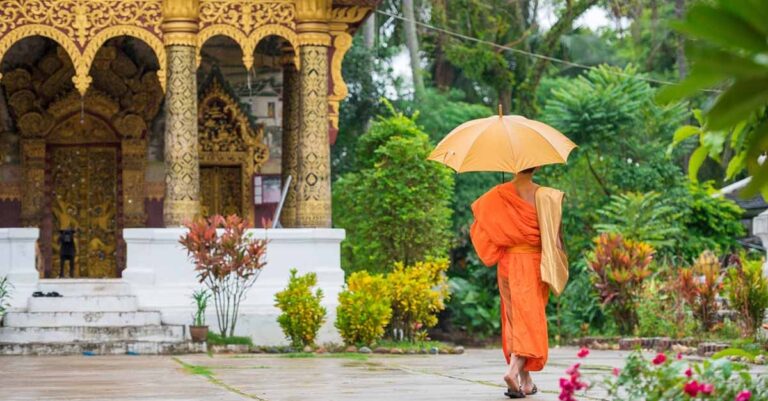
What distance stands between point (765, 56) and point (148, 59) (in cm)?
1947

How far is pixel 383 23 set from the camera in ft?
113

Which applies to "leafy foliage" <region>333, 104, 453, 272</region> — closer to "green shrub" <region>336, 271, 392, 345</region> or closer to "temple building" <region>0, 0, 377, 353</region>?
"temple building" <region>0, 0, 377, 353</region>

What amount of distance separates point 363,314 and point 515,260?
20.4 ft

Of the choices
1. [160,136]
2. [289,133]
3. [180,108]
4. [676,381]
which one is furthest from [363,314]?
[676,381]

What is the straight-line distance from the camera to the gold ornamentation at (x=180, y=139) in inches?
645

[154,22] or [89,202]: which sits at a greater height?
[154,22]

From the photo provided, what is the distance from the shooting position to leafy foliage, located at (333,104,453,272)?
22.4 metres

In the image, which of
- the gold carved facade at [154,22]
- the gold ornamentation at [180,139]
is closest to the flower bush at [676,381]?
the gold carved facade at [154,22]

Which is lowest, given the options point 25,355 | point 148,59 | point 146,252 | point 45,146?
point 25,355

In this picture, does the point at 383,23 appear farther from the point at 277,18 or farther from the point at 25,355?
the point at 25,355

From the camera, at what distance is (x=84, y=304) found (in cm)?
1583

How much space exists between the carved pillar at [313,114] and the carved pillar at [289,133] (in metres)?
2.03

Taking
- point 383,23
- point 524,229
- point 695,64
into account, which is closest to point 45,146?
point 524,229

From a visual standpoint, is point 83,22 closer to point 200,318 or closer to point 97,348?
point 200,318
